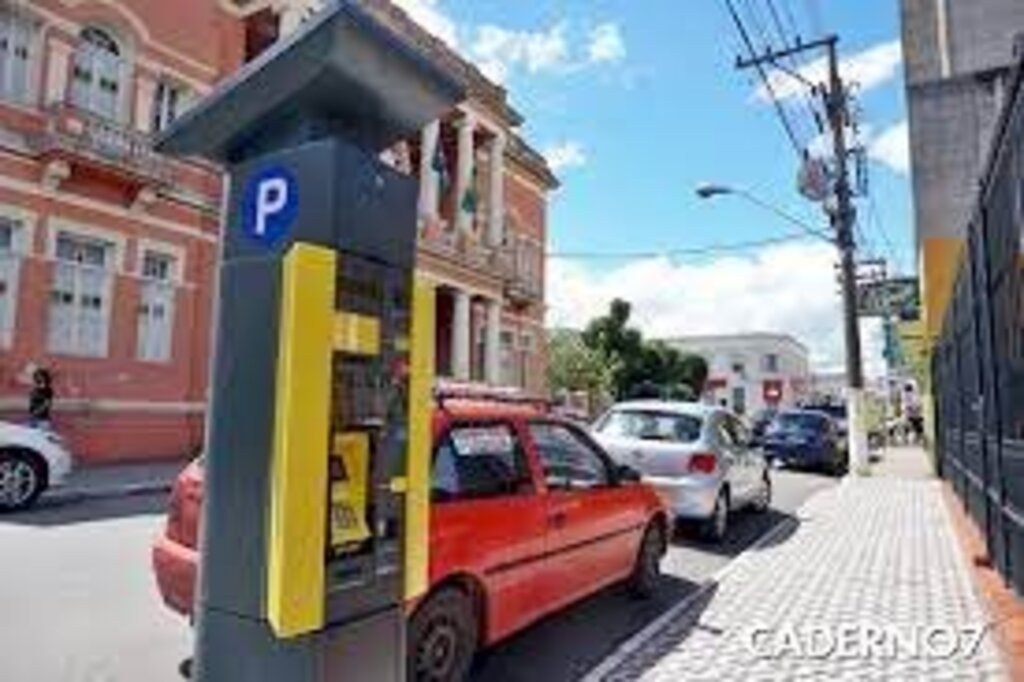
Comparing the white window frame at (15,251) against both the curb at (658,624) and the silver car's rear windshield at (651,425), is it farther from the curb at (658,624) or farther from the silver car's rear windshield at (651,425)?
the curb at (658,624)

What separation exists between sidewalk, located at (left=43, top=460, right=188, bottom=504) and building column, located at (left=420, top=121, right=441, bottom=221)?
11.6m

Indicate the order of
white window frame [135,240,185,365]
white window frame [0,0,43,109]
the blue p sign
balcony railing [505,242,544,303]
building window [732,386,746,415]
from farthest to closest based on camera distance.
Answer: building window [732,386,746,415] → balcony railing [505,242,544,303] → white window frame [135,240,185,365] → white window frame [0,0,43,109] → the blue p sign

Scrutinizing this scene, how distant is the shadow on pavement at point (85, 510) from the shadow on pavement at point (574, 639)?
20.4 feet

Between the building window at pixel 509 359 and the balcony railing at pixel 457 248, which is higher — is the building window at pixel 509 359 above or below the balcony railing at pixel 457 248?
below

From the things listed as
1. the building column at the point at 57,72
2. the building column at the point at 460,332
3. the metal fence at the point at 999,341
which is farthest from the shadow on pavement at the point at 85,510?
the building column at the point at 460,332

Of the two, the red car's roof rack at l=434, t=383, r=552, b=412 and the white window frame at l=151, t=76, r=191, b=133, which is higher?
the white window frame at l=151, t=76, r=191, b=133

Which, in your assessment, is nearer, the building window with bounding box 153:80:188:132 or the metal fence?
the metal fence

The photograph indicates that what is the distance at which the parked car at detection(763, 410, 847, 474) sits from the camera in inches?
920

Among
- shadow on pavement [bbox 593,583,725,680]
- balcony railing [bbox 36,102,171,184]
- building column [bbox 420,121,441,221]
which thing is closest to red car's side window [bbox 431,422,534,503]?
shadow on pavement [bbox 593,583,725,680]

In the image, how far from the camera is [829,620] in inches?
276

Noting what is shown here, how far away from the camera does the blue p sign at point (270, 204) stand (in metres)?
3.24

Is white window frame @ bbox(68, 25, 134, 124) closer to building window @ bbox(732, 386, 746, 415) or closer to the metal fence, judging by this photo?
the metal fence

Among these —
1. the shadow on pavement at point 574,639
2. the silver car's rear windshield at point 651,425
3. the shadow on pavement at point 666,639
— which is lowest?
the shadow on pavement at point 574,639

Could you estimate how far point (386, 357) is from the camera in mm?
3439
